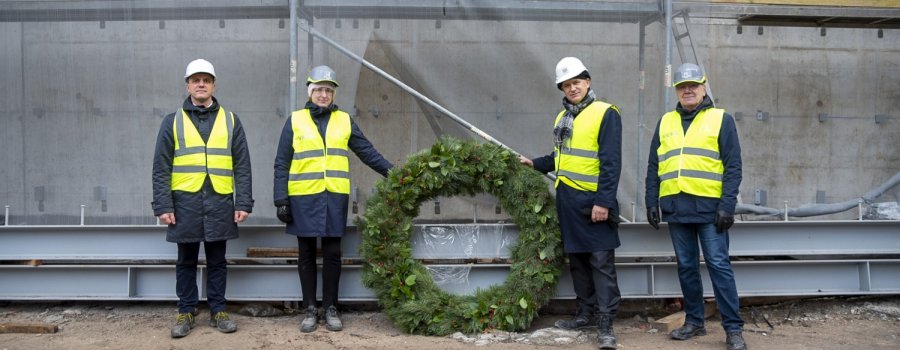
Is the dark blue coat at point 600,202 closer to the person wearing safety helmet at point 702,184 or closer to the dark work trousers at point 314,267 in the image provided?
the person wearing safety helmet at point 702,184

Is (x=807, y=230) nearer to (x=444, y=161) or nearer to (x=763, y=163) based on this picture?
(x=763, y=163)

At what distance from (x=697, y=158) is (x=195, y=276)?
3658 mm

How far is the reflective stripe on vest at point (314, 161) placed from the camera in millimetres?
5168

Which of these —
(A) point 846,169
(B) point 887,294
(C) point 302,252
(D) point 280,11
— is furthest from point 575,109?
(A) point 846,169

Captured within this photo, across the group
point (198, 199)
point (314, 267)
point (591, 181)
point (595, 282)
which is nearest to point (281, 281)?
point (314, 267)

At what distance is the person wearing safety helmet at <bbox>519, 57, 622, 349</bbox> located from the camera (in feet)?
15.8

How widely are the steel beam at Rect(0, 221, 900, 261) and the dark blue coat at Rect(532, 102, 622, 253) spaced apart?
83 centimetres

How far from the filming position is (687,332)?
16.6 feet

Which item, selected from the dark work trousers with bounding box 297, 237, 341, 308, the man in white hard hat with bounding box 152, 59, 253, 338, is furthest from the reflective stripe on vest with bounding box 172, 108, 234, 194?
the dark work trousers with bounding box 297, 237, 341, 308

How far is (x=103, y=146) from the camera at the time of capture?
607 centimetres

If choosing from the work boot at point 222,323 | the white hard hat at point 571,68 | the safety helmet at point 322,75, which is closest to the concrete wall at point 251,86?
the safety helmet at point 322,75

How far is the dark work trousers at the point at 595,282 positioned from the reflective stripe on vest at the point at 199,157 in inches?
101

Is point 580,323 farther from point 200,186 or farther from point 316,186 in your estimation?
point 200,186

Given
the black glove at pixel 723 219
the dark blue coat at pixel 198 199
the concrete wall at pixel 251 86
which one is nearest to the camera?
the black glove at pixel 723 219
